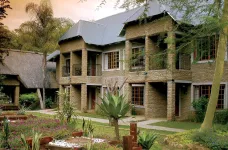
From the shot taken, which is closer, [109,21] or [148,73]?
[148,73]

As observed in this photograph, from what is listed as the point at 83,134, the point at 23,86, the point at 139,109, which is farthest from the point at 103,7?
the point at 23,86

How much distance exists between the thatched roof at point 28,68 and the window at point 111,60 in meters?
9.44

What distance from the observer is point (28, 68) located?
34.7 metres

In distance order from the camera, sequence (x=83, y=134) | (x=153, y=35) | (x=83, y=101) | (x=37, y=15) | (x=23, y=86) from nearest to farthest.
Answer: (x=83, y=134), (x=153, y=35), (x=83, y=101), (x=37, y=15), (x=23, y=86)

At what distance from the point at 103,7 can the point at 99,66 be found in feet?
62.4

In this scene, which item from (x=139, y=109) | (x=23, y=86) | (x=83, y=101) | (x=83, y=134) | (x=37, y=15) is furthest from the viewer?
(x=23, y=86)

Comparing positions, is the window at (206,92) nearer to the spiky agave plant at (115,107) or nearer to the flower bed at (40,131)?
the flower bed at (40,131)

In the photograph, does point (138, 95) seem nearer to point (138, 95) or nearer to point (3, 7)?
point (138, 95)

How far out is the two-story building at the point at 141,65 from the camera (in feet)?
63.3

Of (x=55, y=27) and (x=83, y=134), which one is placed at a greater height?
(x=55, y=27)

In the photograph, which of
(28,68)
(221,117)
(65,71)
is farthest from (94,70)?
(221,117)

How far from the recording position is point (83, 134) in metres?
9.47

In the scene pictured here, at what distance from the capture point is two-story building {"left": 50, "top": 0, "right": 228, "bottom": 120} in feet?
63.3

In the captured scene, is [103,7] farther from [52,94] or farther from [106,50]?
[52,94]
